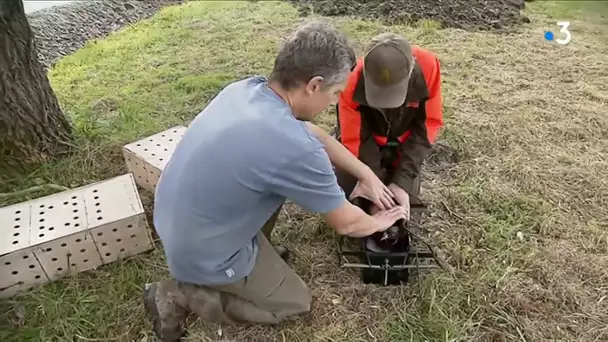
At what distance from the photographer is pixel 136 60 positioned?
421cm

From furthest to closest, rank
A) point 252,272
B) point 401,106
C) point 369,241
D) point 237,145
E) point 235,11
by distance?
1. point 235,11
2. point 401,106
3. point 369,241
4. point 252,272
5. point 237,145

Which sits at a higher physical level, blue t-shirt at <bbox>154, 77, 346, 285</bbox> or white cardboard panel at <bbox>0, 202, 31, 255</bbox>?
blue t-shirt at <bbox>154, 77, 346, 285</bbox>

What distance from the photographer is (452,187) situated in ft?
8.88

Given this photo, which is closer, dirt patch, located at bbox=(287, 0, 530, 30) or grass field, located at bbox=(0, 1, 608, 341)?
grass field, located at bbox=(0, 1, 608, 341)

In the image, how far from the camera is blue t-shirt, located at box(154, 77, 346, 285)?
151cm

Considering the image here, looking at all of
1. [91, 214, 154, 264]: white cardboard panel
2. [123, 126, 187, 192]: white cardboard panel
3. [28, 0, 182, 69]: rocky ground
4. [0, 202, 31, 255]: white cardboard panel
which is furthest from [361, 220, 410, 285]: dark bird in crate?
[28, 0, 182, 69]: rocky ground

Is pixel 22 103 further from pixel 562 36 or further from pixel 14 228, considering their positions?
pixel 562 36

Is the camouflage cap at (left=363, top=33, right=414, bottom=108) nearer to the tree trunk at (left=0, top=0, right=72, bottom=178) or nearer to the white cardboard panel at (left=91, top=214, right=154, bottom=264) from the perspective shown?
the white cardboard panel at (left=91, top=214, right=154, bottom=264)

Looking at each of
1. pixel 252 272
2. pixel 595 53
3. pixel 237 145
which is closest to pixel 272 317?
pixel 252 272

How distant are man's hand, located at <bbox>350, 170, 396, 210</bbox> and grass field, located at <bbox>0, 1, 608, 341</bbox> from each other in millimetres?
327

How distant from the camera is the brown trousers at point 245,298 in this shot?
190 centimetres

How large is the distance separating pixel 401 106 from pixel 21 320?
163cm

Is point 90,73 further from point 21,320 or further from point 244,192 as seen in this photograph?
point 244,192

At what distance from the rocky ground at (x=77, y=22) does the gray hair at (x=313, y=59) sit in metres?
3.17
